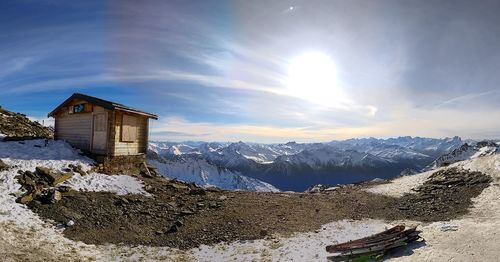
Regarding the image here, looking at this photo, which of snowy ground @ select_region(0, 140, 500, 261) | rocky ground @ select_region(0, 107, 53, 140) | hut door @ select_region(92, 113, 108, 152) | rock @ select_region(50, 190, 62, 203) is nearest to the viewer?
snowy ground @ select_region(0, 140, 500, 261)

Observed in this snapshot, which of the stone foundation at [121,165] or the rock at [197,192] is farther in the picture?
the stone foundation at [121,165]

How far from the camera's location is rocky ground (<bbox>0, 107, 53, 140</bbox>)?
108 ft

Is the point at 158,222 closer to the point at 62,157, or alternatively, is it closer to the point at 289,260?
the point at 289,260

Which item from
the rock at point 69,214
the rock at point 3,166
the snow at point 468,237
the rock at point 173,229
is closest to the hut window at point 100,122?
the rock at point 3,166

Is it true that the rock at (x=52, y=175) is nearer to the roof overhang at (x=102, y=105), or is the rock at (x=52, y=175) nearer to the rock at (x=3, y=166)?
the rock at (x=3, y=166)

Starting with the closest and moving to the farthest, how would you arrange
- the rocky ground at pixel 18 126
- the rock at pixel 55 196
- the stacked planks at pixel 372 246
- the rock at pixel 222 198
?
the stacked planks at pixel 372 246, the rock at pixel 55 196, the rock at pixel 222 198, the rocky ground at pixel 18 126

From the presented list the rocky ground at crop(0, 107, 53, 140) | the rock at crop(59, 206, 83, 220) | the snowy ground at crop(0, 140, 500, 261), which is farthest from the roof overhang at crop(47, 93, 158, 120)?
the rock at crop(59, 206, 83, 220)

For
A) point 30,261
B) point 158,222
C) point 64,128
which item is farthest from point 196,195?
point 64,128

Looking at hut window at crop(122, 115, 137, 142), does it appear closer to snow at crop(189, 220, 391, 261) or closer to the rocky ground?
the rocky ground

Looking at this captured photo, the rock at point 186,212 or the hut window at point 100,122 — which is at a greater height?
the hut window at point 100,122

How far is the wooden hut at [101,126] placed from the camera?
27.3 metres

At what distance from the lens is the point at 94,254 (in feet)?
47.1

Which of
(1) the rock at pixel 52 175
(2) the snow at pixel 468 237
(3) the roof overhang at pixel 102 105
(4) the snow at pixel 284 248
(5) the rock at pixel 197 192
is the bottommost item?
(4) the snow at pixel 284 248

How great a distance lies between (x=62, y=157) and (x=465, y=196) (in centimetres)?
3148
